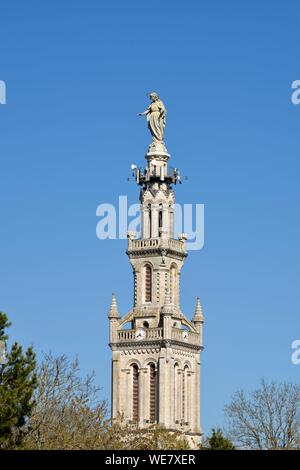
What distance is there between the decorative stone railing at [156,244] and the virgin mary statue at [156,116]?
29.0 feet

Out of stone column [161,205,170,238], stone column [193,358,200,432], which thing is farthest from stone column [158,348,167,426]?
stone column [161,205,170,238]

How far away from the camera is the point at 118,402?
143500mm

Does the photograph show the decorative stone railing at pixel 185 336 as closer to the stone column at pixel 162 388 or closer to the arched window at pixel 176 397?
the stone column at pixel 162 388

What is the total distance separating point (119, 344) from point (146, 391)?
4.84 m

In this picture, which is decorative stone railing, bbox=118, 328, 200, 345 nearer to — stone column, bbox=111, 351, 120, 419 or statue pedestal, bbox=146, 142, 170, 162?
stone column, bbox=111, 351, 120, 419

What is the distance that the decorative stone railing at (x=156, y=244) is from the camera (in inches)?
5753

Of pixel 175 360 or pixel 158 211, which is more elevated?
pixel 158 211

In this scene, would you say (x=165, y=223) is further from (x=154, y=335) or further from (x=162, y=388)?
(x=162, y=388)
